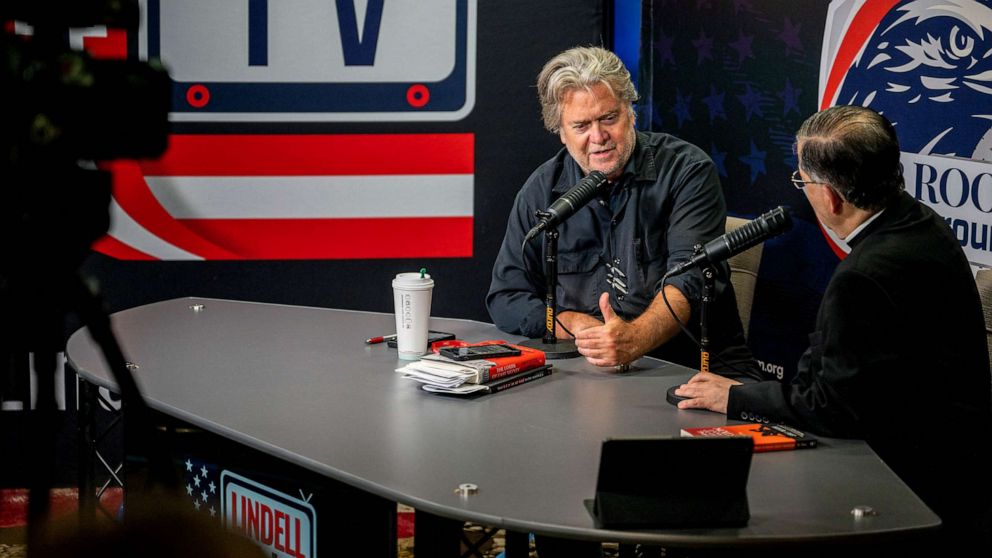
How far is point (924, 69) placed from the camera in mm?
2773

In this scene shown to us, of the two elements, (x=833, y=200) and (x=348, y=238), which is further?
(x=348, y=238)

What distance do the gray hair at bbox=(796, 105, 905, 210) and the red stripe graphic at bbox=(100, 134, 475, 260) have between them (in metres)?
2.04

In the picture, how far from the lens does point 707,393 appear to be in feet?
6.78

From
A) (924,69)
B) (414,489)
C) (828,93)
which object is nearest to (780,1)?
(828,93)

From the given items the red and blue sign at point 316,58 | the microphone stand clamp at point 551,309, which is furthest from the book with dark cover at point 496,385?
the red and blue sign at point 316,58

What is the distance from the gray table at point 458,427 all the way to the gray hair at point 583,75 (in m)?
0.67

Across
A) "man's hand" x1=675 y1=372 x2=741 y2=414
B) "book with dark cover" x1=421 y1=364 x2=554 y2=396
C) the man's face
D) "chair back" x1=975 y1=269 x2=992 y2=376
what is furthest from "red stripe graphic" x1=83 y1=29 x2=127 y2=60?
"chair back" x1=975 y1=269 x2=992 y2=376

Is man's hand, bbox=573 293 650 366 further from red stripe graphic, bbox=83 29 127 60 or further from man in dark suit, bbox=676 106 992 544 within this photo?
red stripe graphic, bbox=83 29 127 60

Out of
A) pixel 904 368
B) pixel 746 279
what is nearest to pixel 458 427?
pixel 904 368

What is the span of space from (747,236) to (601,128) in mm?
856

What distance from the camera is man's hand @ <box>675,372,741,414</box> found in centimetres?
205

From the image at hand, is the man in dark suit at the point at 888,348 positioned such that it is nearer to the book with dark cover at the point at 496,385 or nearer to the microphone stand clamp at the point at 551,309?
the book with dark cover at the point at 496,385

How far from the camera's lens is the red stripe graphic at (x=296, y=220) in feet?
12.9

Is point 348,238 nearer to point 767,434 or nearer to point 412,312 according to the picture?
point 412,312
